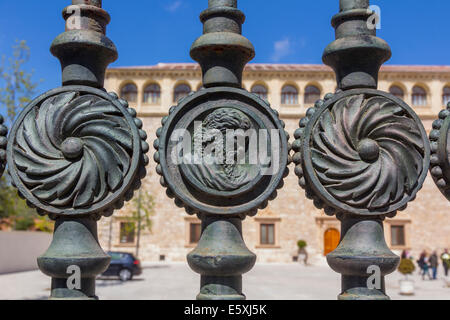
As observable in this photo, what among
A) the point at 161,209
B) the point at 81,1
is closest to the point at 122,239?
the point at 161,209

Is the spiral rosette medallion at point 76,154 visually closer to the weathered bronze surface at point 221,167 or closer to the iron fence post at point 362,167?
the weathered bronze surface at point 221,167

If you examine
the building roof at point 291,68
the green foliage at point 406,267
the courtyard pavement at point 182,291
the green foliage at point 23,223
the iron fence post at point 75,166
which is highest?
the building roof at point 291,68

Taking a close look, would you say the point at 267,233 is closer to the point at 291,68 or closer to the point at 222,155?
the point at 291,68

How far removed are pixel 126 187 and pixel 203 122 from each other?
1.80 ft

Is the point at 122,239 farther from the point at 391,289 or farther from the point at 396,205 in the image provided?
the point at 396,205

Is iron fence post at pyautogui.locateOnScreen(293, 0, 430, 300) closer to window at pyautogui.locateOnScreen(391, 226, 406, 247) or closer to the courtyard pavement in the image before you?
the courtyard pavement

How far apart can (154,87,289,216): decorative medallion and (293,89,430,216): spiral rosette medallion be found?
0.17 meters

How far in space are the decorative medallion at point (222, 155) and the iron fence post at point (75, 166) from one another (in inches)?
7.6

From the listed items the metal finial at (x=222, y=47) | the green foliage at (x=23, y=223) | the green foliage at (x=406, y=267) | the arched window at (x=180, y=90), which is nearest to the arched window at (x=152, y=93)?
the arched window at (x=180, y=90)

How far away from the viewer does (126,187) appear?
2.50 meters

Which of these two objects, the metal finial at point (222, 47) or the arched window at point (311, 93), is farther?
the arched window at point (311, 93)

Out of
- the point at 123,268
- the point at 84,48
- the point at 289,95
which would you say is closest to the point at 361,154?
the point at 84,48

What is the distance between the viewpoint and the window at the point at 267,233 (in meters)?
29.7

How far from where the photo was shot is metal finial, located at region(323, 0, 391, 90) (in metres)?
2.68
